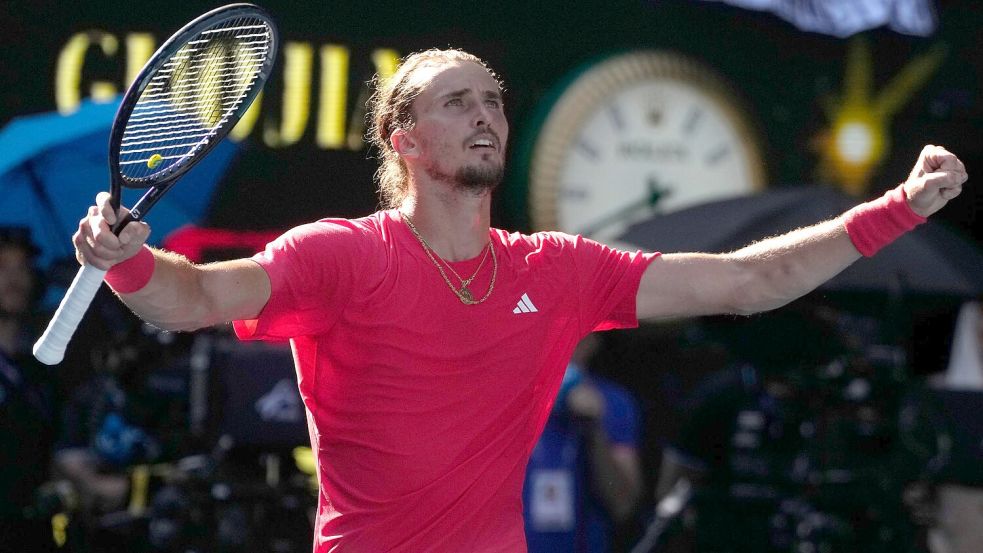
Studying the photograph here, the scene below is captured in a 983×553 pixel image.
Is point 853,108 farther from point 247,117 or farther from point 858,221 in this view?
point 858,221

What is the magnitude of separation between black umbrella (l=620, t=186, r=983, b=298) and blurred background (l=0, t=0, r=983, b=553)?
0.05ft

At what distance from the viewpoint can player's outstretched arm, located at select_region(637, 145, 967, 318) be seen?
3607mm

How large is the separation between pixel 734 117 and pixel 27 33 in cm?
376

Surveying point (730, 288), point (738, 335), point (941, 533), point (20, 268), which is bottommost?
point (941, 533)

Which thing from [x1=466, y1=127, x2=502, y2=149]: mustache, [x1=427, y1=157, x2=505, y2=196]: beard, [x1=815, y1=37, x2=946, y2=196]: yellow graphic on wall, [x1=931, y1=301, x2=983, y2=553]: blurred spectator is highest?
[x1=466, y1=127, x2=502, y2=149]: mustache

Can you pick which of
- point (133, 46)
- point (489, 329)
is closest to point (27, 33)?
point (133, 46)

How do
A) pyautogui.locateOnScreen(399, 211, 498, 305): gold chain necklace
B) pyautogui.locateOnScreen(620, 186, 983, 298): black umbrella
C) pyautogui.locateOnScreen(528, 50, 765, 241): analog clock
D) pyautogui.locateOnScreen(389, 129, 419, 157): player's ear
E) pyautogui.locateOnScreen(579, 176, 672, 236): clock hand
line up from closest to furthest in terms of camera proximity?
1. pyautogui.locateOnScreen(399, 211, 498, 305): gold chain necklace
2. pyautogui.locateOnScreen(389, 129, 419, 157): player's ear
3. pyautogui.locateOnScreen(620, 186, 983, 298): black umbrella
4. pyautogui.locateOnScreen(528, 50, 765, 241): analog clock
5. pyautogui.locateOnScreen(579, 176, 672, 236): clock hand

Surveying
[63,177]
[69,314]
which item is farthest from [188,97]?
[63,177]

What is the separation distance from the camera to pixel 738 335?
775cm

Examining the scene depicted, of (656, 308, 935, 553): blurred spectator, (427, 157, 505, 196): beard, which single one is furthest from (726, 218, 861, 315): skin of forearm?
(656, 308, 935, 553): blurred spectator

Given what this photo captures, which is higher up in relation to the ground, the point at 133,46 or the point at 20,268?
the point at 133,46

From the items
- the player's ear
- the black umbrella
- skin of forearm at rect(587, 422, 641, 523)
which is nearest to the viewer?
the player's ear

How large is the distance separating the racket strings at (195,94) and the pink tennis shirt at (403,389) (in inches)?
13.1

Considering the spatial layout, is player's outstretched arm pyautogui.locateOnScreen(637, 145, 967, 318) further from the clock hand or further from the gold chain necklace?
the clock hand
